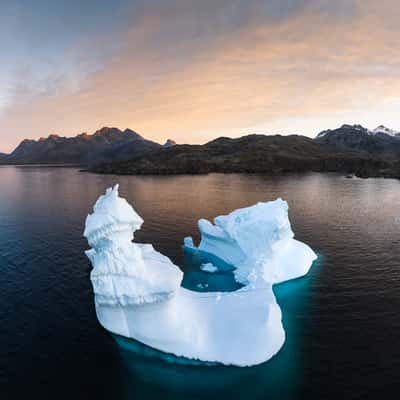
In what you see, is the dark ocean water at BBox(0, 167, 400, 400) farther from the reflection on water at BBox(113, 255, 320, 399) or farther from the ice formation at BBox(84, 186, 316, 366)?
the ice formation at BBox(84, 186, 316, 366)

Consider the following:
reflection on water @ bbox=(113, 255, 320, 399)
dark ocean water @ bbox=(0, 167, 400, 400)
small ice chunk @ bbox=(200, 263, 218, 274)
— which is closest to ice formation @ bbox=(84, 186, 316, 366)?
reflection on water @ bbox=(113, 255, 320, 399)

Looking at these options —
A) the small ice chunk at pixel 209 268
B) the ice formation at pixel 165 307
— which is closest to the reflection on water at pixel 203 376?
the ice formation at pixel 165 307

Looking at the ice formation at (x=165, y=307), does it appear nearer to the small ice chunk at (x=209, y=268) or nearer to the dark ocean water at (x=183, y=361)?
the dark ocean water at (x=183, y=361)

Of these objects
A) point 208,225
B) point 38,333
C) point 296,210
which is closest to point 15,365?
point 38,333

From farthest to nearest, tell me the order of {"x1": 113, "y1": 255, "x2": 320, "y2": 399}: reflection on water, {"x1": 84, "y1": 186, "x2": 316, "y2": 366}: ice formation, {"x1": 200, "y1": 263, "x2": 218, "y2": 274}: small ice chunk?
{"x1": 200, "y1": 263, "x2": 218, "y2": 274}: small ice chunk, {"x1": 84, "y1": 186, "x2": 316, "y2": 366}: ice formation, {"x1": 113, "y1": 255, "x2": 320, "y2": 399}: reflection on water

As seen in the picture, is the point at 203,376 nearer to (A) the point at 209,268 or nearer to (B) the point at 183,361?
(B) the point at 183,361

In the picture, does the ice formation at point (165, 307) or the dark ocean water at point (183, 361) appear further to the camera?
the ice formation at point (165, 307)

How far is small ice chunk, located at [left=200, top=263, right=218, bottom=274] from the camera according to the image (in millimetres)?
40281

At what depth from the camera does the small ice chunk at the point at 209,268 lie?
40281 millimetres

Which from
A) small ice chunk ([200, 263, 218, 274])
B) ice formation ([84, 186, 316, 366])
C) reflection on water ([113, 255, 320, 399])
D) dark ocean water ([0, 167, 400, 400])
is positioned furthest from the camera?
small ice chunk ([200, 263, 218, 274])

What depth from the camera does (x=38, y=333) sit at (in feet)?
Result: 86.2

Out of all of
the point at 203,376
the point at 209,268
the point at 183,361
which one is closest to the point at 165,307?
the point at 183,361

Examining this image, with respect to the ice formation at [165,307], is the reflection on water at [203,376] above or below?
below

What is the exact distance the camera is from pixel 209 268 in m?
40.7
